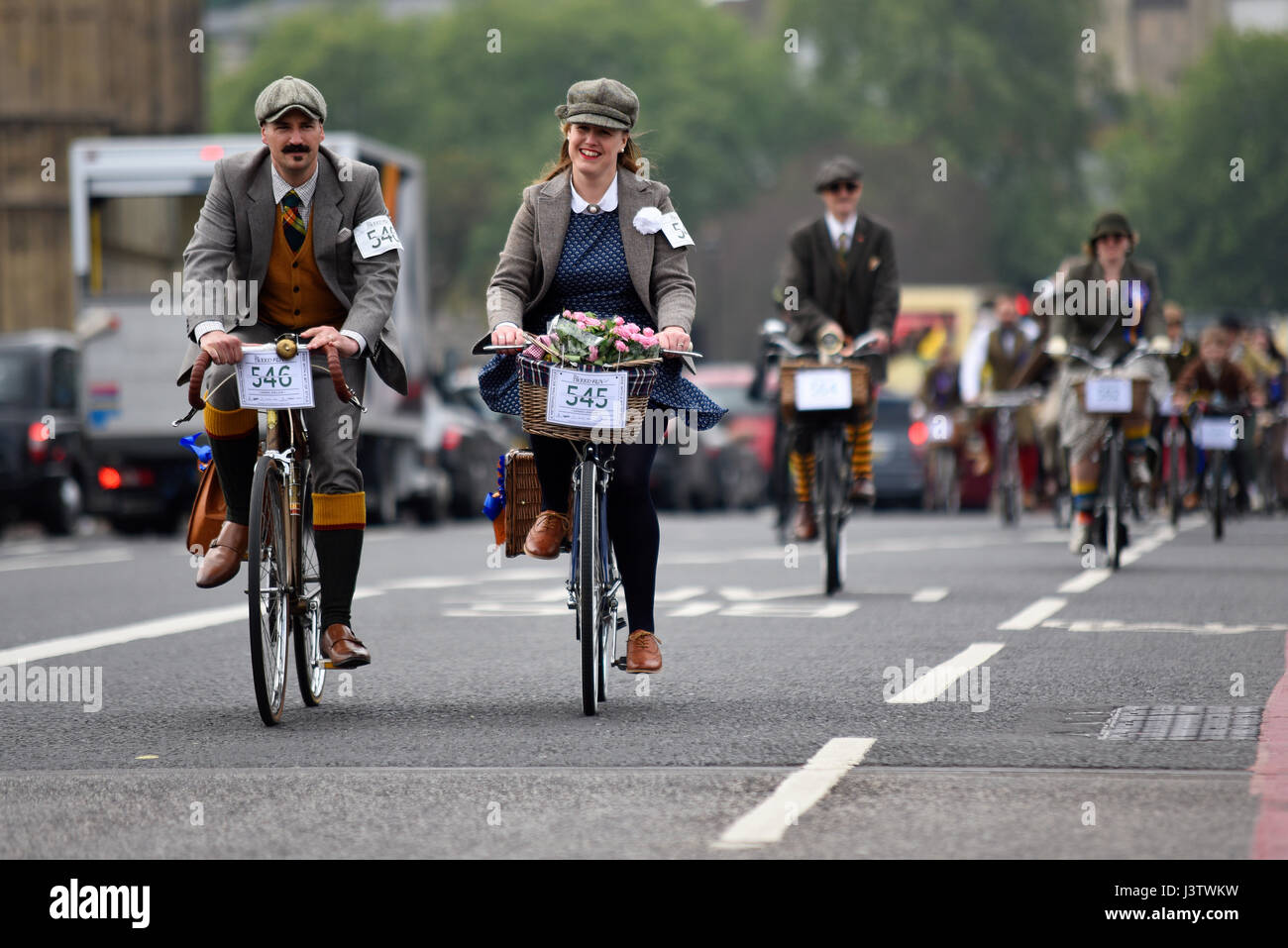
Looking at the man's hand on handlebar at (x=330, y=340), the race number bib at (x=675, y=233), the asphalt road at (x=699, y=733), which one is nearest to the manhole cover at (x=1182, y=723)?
the asphalt road at (x=699, y=733)

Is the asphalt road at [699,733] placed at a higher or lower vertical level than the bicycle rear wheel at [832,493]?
lower

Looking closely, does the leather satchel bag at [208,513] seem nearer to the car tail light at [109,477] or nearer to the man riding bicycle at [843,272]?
the man riding bicycle at [843,272]

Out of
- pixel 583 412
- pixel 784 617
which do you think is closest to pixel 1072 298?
pixel 784 617

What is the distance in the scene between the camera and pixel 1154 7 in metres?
109

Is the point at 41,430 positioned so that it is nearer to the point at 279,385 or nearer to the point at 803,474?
the point at 803,474

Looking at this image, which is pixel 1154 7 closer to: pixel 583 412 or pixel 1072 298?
pixel 1072 298

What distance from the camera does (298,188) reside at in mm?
7547

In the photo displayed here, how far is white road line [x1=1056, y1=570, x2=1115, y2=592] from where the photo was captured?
12.7 m

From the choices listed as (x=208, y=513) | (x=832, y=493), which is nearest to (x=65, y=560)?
(x=832, y=493)

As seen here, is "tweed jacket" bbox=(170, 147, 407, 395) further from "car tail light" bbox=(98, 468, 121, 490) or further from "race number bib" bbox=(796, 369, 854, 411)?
"car tail light" bbox=(98, 468, 121, 490)

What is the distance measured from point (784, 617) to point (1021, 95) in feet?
217

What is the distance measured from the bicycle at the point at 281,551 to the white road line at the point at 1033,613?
12.4ft

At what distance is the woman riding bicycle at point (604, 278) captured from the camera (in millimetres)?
7594

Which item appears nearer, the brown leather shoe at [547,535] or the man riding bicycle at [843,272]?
the brown leather shoe at [547,535]
